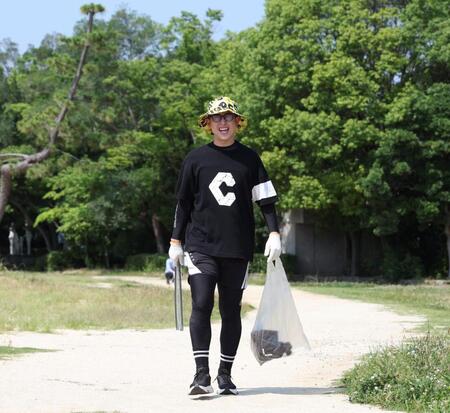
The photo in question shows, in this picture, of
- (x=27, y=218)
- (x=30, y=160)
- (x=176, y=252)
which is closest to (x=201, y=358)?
(x=176, y=252)

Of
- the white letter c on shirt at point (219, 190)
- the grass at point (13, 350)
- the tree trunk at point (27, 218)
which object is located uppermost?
the tree trunk at point (27, 218)

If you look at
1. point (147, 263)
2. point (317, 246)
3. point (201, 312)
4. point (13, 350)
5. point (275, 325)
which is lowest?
point (13, 350)

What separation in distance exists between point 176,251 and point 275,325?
3.22ft

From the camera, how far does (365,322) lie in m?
17.2

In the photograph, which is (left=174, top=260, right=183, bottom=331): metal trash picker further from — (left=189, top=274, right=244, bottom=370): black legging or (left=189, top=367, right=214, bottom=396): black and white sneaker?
(left=189, top=367, right=214, bottom=396): black and white sneaker

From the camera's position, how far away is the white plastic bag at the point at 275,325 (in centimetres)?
797

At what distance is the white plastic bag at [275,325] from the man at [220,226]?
168 mm

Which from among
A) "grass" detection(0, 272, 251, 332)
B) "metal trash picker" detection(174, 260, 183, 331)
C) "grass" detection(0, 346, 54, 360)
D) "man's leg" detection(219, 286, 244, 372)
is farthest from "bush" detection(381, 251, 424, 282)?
"man's leg" detection(219, 286, 244, 372)

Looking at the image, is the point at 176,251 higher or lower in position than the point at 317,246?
lower

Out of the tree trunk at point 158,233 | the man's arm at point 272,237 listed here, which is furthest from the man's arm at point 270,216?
the tree trunk at point 158,233

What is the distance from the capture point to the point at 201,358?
7.72 metres

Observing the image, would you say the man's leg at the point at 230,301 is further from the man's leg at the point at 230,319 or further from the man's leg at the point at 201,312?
the man's leg at the point at 201,312

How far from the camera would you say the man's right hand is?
26.1ft

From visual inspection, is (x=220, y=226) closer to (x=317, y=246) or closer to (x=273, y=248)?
(x=273, y=248)
